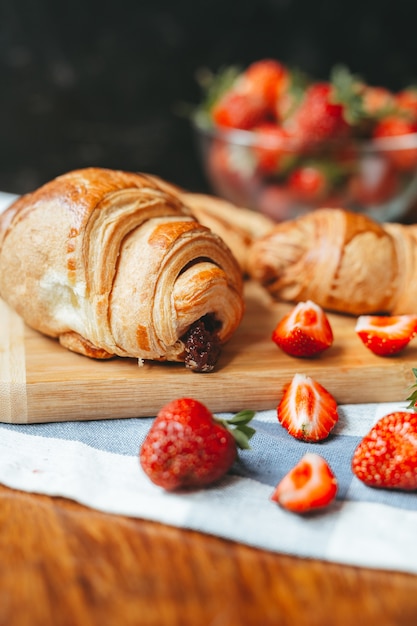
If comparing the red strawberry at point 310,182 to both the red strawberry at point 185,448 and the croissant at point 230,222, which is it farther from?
the red strawberry at point 185,448

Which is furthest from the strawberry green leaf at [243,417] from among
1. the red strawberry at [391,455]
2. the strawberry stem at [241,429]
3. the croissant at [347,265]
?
the croissant at [347,265]

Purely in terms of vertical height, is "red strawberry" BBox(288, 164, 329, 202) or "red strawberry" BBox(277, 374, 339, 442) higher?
"red strawberry" BBox(288, 164, 329, 202)

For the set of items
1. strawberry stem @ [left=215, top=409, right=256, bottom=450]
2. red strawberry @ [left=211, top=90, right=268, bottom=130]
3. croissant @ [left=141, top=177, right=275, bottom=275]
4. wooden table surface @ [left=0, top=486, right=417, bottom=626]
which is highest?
red strawberry @ [left=211, top=90, right=268, bottom=130]

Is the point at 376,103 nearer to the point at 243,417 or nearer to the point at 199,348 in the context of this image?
the point at 199,348

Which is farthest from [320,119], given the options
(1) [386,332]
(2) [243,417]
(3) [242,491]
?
(3) [242,491]

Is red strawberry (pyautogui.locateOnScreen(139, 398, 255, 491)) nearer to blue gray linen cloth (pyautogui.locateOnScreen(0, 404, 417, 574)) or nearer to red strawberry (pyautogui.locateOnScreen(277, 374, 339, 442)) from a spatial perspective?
blue gray linen cloth (pyautogui.locateOnScreen(0, 404, 417, 574))

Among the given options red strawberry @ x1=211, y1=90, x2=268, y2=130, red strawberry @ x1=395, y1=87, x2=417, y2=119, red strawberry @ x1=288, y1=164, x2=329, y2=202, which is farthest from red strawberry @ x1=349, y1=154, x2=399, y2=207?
red strawberry @ x1=211, y1=90, x2=268, y2=130

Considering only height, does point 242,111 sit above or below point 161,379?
above
